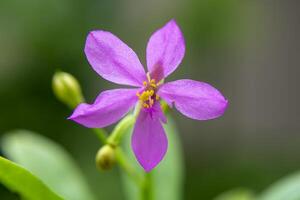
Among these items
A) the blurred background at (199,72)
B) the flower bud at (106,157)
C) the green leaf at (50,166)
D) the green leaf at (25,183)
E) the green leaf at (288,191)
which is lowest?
the green leaf at (25,183)

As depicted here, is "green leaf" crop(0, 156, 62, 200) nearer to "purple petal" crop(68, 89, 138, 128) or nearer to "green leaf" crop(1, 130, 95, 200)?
"purple petal" crop(68, 89, 138, 128)

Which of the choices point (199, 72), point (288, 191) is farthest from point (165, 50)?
point (199, 72)

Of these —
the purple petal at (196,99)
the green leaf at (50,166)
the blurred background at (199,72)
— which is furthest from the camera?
the blurred background at (199,72)

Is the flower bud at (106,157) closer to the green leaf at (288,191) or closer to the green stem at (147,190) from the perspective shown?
the green stem at (147,190)

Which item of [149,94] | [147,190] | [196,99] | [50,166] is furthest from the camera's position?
[50,166]

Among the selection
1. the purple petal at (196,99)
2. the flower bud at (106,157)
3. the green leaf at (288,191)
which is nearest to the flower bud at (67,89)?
the flower bud at (106,157)

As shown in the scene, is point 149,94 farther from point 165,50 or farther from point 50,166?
point 50,166

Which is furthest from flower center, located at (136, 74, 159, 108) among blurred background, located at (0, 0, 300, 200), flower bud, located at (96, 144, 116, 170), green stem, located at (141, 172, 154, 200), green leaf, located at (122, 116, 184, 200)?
blurred background, located at (0, 0, 300, 200)
